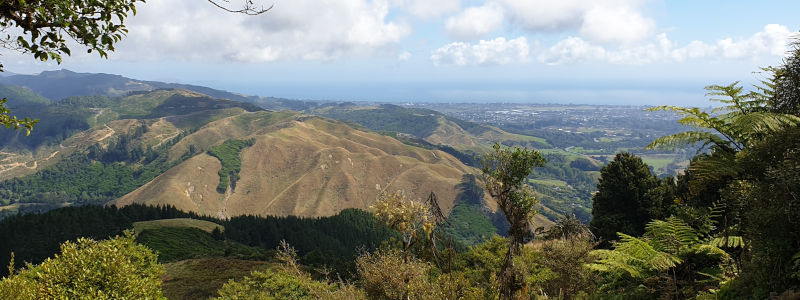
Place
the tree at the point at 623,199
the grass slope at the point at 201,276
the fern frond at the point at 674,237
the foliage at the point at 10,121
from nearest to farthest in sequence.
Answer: the foliage at the point at 10,121
the fern frond at the point at 674,237
the tree at the point at 623,199
the grass slope at the point at 201,276

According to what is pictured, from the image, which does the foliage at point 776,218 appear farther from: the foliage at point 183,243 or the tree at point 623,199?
the foliage at point 183,243

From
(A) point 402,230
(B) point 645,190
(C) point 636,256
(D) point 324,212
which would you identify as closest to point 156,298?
(A) point 402,230


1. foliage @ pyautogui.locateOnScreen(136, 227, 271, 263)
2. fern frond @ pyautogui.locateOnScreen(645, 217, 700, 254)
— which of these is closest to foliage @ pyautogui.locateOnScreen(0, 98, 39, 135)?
fern frond @ pyautogui.locateOnScreen(645, 217, 700, 254)

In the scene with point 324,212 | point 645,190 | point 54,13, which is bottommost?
point 324,212

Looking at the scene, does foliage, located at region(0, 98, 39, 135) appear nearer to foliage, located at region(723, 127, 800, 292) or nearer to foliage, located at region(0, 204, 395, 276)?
foliage, located at region(723, 127, 800, 292)

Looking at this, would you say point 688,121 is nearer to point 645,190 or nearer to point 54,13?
point 54,13

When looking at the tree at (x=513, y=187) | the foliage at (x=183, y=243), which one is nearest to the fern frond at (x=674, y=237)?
the tree at (x=513, y=187)
